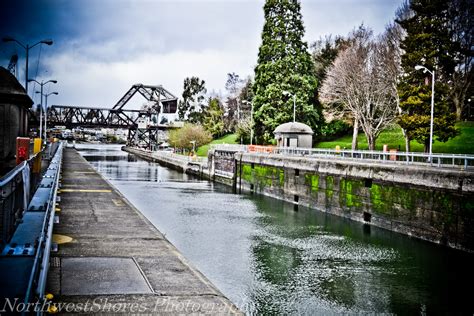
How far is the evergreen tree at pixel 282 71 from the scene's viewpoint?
5769 centimetres

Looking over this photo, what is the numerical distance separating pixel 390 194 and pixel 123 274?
16899 mm

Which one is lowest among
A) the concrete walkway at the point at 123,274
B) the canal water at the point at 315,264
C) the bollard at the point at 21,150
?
the canal water at the point at 315,264

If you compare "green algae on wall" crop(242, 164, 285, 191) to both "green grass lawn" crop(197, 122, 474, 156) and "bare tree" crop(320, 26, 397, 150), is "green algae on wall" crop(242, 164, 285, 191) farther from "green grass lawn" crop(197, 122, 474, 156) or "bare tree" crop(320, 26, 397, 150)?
"green grass lawn" crop(197, 122, 474, 156)

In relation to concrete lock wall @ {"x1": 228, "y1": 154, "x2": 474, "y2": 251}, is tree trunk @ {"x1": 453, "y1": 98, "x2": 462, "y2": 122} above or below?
above

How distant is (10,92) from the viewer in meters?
13.3

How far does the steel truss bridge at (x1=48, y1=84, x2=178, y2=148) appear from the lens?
381 ft

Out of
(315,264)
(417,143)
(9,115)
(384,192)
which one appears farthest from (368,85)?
(9,115)

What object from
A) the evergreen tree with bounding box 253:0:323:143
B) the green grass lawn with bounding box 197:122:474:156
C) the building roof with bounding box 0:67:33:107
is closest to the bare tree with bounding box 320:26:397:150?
the green grass lawn with bounding box 197:122:474:156

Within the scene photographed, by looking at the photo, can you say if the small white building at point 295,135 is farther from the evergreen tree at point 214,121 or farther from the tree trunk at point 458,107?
the evergreen tree at point 214,121

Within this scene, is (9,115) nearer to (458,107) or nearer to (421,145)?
(421,145)

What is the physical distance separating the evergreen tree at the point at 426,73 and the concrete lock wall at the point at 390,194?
10.0m

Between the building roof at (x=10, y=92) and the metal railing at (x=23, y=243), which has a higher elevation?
the building roof at (x=10, y=92)

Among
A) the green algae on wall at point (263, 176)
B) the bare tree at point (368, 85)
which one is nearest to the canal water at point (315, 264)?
the green algae on wall at point (263, 176)

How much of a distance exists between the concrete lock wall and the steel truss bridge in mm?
83695
